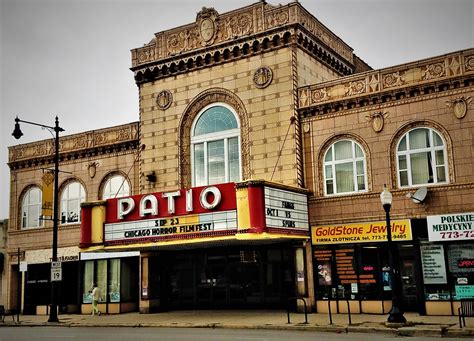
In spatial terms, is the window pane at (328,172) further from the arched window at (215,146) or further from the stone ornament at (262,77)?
the stone ornament at (262,77)

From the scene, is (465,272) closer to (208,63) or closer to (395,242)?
(395,242)

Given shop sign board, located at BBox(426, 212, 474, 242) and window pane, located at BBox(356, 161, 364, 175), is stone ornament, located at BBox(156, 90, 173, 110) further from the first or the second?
shop sign board, located at BBox(426, 212, 474, 242)

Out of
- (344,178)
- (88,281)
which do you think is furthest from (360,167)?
(88,281)

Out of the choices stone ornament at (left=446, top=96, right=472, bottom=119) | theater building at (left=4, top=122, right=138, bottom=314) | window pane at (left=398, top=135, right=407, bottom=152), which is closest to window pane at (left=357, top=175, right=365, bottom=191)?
window pane at (left=398, top=135, right=407, bottom=152)

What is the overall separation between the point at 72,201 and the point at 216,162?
35.5 ft

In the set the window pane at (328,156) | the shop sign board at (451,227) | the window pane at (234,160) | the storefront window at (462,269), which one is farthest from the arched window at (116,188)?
the storefront window at (462,269)

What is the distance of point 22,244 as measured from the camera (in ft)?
120

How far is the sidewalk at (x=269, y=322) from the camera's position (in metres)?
18.9

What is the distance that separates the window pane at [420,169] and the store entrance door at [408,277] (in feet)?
8.99

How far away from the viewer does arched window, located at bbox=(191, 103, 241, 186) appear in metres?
29.1

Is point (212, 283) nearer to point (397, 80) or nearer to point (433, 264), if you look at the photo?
point (433, 264)

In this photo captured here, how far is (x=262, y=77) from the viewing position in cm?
2845

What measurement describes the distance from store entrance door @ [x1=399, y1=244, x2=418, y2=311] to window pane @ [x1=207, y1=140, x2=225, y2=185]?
9.40m

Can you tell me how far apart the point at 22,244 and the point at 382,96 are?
23785mm
